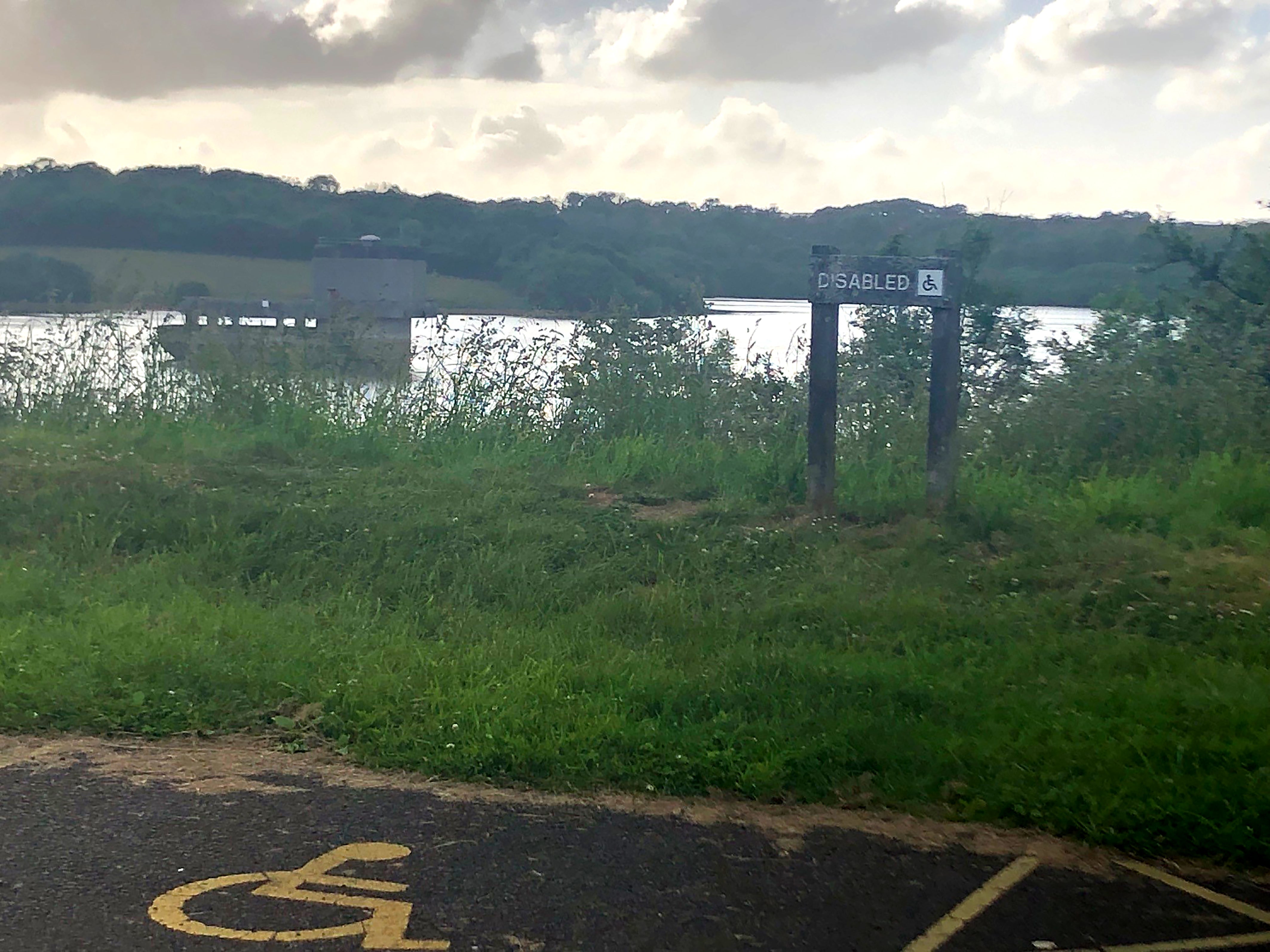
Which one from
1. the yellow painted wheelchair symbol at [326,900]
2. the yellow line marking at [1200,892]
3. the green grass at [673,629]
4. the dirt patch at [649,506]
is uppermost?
the dirt patch at [649,506]

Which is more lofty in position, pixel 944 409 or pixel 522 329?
pixel 522 329

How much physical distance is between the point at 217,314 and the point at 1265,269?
10.7 meters

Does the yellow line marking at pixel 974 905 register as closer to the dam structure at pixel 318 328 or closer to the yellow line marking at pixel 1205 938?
the yellow line marking at pixel 1205 938

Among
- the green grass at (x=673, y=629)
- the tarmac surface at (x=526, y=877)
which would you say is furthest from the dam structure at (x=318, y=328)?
the tarmac surface at (x=526, y=877)

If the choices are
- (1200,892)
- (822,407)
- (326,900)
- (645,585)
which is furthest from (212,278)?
(1200,892)

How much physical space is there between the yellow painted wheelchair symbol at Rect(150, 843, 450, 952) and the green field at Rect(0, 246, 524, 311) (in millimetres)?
10160

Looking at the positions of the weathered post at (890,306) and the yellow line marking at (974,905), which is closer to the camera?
the yellow line marking at (974,905)

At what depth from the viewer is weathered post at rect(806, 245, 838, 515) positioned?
28.0 feet

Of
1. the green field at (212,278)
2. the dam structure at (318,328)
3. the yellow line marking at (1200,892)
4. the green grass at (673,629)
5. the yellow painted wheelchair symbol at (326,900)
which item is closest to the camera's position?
the yellow painted wheelchair symbol at (326,900)

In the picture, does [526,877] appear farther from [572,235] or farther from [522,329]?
[572,235]

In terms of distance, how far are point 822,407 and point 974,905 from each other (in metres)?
5.26

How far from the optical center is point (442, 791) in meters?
4.49

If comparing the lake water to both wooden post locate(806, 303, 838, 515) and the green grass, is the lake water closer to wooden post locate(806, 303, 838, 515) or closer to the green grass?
the green grass

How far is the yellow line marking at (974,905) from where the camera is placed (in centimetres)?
343
